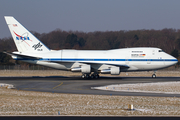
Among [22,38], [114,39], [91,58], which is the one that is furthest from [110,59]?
[114,39]

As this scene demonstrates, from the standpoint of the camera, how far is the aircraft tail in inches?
1571

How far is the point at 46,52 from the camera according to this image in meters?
40.5

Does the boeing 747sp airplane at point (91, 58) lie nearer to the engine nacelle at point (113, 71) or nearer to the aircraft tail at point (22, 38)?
the aircraft tail at point (22, 38)

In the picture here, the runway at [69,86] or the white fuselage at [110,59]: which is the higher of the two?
the white fuselage at [110,59]

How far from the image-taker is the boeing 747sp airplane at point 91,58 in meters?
38.6

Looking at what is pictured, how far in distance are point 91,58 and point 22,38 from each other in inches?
501

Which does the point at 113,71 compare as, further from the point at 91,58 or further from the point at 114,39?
the point at 114,39

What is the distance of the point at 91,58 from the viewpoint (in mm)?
38906

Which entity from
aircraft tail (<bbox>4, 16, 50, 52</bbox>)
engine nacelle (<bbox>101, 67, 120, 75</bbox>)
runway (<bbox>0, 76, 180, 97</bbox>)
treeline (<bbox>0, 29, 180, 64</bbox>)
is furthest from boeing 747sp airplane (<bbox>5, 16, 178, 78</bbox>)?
treeline (<bbox>0, 29, 180, 64</bbox>)

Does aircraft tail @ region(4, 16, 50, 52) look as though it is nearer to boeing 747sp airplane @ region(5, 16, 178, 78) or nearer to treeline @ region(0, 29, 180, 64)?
boeing 747sp airplane @ region(5, 16, 178, 78)

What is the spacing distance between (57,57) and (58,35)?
96.9m

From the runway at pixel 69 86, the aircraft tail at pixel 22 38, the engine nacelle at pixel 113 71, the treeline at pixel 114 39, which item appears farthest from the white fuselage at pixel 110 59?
the treeline at pixel 114 39

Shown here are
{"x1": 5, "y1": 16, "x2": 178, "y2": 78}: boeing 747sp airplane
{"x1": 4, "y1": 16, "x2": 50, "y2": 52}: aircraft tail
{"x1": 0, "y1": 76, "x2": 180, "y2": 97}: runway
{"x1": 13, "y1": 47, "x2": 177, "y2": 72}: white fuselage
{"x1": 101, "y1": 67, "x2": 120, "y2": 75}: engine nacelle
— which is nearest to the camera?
{"x1": 0, "y1": 76, "x2": 180, "y2": 97}: runway

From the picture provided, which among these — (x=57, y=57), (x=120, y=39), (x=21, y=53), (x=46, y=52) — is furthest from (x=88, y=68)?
(x=120, y=39)
